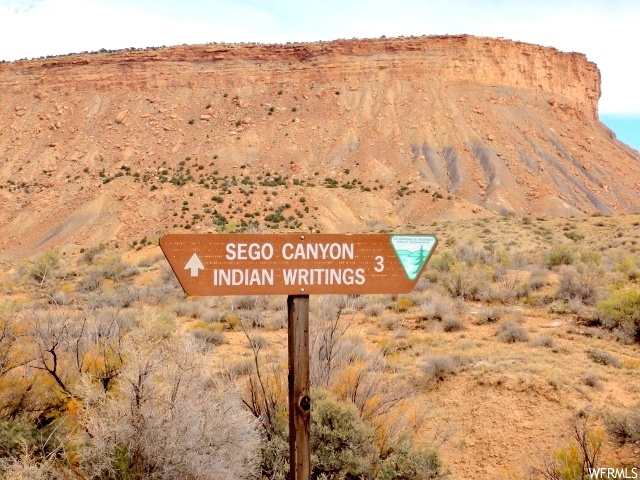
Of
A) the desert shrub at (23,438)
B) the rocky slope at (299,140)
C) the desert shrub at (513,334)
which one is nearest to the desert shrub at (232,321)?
the desert shrub at (513,334)

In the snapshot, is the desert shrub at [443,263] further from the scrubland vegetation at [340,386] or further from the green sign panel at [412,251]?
the green sign panel at [412,251]

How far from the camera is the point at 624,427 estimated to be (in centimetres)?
564

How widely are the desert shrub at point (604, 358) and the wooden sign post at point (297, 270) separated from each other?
5724 millimetres

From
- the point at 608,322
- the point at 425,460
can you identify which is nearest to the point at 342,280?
the point at 425,460

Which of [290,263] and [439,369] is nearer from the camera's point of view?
[290,263]

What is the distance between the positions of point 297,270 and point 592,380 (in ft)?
17.2

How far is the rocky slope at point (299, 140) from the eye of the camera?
40031mm

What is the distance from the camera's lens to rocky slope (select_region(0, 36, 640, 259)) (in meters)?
40.0

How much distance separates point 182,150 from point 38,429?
47433 millimetres

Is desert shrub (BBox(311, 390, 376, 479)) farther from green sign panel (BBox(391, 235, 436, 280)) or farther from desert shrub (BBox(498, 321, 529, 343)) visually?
desert shrub (BBox(498, 321, 529, 343))

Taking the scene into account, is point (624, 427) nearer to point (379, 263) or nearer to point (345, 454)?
point (345, 454)

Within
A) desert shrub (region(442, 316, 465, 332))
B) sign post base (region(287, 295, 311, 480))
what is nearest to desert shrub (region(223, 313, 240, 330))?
desert shrub (region(442, 316, 465, 332))

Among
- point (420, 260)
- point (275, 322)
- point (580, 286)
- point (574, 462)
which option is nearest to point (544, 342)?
point (580, 286)

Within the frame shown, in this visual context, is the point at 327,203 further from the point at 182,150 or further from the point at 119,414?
the point at 119,414
